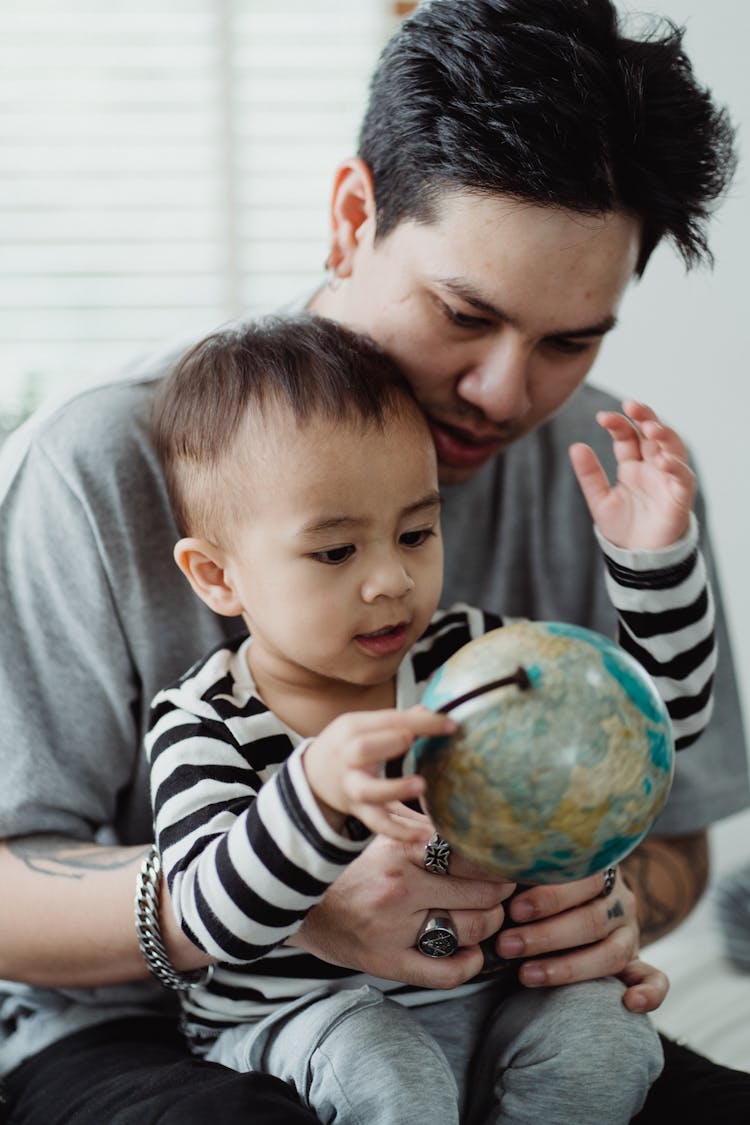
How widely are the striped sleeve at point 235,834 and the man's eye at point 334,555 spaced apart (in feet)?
0.52

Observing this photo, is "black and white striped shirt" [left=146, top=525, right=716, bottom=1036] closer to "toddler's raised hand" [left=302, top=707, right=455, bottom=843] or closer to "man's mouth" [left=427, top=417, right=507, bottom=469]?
"toddler's raised hand" [left=302, top=707, right=455, bottom=843]

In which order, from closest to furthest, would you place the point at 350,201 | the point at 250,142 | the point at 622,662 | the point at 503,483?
1. the point at 622,662
2. the point at 350,201
3. the point at 503,483
4. the point at 250,142

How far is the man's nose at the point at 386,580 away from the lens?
38.5 inches

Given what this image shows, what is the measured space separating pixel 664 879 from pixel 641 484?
1.83ft

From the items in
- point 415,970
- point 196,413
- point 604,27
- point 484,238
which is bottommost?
point 415,970

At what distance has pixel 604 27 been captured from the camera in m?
1.17

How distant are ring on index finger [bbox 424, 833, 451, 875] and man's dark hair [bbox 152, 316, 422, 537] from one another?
1.08 feet

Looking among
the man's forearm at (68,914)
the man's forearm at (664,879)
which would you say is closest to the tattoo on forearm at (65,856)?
the man's forearm at (68,914)

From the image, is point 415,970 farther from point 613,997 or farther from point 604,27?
point 604,27

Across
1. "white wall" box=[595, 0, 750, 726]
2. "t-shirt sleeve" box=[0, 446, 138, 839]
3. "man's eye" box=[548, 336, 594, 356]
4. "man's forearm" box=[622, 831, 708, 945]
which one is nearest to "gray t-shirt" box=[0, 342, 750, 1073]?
"t-shirt sleeve" box=[0, 446, 138, 839]

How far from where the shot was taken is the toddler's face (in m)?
0.99

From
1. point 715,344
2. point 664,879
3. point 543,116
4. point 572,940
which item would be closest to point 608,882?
point 572,940

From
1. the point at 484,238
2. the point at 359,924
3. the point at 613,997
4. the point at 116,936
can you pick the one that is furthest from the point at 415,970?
the point at 484,238

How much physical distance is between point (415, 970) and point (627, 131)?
0.79 metres
